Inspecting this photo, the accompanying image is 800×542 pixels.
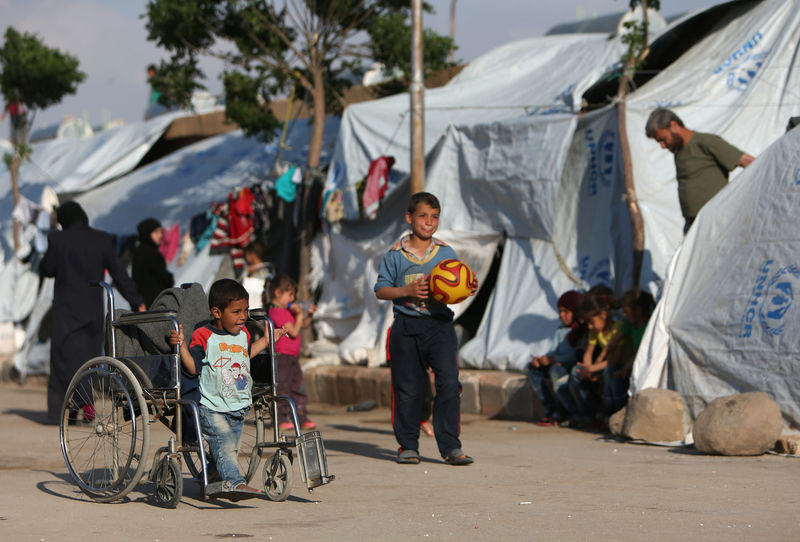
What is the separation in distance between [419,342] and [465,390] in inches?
143

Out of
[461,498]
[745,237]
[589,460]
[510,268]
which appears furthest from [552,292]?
[461,498]

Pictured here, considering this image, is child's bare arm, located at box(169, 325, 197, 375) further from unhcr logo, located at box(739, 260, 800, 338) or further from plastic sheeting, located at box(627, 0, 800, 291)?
plastic sheeting, located at box(627, 0, 800, 291)

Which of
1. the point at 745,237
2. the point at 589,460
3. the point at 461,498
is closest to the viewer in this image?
the point at 461,498

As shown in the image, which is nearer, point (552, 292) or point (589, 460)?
point (589, 460)

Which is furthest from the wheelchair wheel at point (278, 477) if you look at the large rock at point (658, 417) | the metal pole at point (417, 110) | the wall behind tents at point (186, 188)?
the wall behind tents at point (186, 188)

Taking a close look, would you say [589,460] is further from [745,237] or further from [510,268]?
[510,268]

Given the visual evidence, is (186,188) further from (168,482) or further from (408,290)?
(168,482)

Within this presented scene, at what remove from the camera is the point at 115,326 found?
544cm

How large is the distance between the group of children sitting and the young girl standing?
1.92m

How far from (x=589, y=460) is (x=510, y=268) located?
4.43 meters

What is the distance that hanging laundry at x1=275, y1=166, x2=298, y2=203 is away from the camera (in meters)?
13.8

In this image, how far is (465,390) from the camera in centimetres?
1009

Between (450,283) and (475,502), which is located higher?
(450,283)

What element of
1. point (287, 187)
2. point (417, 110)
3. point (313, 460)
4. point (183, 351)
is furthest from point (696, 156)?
point (287, 187)
